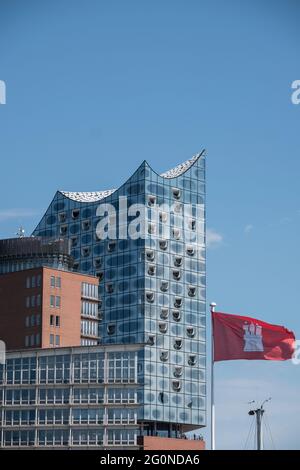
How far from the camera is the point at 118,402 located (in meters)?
138

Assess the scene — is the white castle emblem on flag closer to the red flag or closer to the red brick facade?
the red flag

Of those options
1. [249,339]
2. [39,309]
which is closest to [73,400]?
[39,309]

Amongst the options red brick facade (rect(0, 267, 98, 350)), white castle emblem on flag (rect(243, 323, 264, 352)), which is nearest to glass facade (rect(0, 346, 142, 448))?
red brick facade (rect(0, 267, 98, 350))

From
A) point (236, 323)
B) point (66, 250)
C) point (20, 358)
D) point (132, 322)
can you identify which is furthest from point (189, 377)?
point (236, 323)

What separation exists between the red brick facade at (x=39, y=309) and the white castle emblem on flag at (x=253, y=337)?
4634 inches

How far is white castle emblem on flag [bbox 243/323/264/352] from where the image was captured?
176 ft

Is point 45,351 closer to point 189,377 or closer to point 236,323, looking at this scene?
point 189,377

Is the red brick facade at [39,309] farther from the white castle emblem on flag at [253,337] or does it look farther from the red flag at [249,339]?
the white castle emblem on flag at [253,337]

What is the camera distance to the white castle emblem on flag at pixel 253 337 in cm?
5366

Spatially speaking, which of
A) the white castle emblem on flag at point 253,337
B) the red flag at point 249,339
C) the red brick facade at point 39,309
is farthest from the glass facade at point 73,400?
the white castle emblem on flag at point 253,337

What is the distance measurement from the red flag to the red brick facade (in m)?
117
